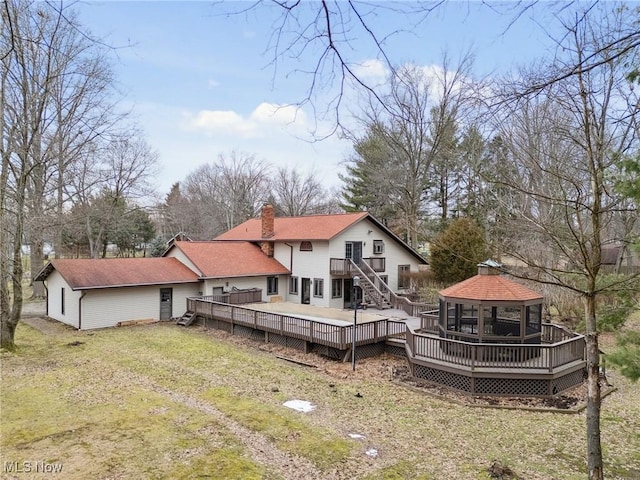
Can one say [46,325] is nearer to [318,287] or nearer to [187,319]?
[187,319]

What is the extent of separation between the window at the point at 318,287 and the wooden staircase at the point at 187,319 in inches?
270

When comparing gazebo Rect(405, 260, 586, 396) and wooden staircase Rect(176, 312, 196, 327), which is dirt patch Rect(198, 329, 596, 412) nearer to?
gazebo Rect(405, 260, 586, 396)

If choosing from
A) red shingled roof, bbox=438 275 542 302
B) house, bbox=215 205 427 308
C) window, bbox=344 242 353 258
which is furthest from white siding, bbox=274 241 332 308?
red shingled roof, bbox=438 275 542 302

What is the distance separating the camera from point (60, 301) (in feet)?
67.6

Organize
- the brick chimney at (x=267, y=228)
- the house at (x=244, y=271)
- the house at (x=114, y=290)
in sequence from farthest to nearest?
1. the brick chimney at (x=267, y=228)
2. the house at (x=244, y=271)
3. the house at (x=114, y=290)

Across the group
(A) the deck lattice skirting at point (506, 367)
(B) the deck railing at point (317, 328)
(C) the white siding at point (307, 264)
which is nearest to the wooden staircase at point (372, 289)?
(C) the white siding at point (307, 264)

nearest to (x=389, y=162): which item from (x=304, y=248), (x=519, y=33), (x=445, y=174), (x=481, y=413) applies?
(x=445, y=174)

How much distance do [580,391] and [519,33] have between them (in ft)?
39.6

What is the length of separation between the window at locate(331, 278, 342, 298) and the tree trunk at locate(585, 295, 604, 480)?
1745 centimetres

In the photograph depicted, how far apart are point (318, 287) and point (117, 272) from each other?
10464 millimetres

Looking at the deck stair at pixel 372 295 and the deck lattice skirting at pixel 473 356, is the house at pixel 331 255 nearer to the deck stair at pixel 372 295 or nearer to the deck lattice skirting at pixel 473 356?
the deck stair at pixel 372 295

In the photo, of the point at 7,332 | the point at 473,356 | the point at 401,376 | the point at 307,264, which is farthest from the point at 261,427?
the point at 307,264

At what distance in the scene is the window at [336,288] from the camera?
2364 centimetres
